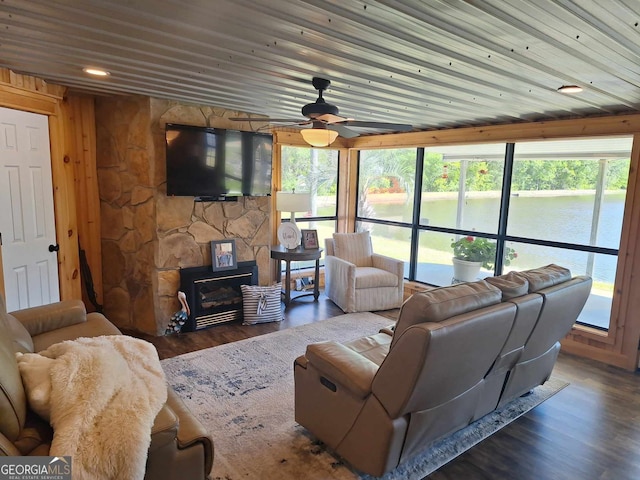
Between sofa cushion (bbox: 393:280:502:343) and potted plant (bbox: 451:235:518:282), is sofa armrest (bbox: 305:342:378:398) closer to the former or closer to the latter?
sofa cushion (bbox: 393:280:502:343)

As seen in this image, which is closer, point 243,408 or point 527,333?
point 527,333

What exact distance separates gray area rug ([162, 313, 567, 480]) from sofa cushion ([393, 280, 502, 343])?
37.2 inches


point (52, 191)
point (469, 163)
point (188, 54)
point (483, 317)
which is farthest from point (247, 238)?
point (483, 317)

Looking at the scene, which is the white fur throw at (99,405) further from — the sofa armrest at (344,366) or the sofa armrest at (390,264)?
the sofa armrest at (390,264)

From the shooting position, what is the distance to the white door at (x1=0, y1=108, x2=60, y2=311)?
3229 millimetres

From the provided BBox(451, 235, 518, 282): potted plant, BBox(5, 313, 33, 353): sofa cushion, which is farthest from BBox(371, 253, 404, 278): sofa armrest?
BBox(5, 313, 33, 353): sofa cushion

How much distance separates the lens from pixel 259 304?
4520 mm

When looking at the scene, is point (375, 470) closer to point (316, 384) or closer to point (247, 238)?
point (316, 384)

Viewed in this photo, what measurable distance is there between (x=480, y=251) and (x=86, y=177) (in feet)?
14.9

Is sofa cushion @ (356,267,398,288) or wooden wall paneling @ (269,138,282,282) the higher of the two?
wooden wall paneling @ (269,138,282,282)

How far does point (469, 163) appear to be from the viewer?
199 inches

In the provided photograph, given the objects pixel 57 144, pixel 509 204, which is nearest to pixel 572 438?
pixel 509 204

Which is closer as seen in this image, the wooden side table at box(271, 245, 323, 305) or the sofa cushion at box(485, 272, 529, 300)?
the sofa cushion at box(485, 272, 529, 300)

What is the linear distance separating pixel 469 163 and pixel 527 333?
10.1ft
